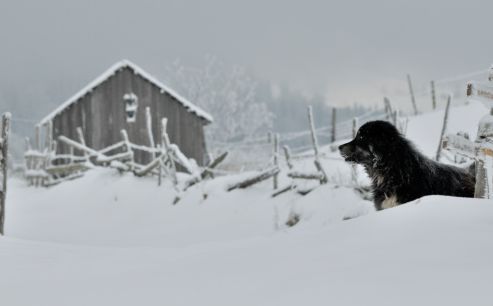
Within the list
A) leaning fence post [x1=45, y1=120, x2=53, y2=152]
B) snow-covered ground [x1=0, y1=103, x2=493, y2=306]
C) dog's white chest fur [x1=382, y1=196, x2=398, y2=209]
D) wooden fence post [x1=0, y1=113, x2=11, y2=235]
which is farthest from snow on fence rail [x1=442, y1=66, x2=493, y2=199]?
leaning fence post [x1=45, y1=120, x2=53, y2=152]

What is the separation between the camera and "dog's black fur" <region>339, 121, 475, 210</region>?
5699 millimetres

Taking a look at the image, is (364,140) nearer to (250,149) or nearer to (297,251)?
(297,251)

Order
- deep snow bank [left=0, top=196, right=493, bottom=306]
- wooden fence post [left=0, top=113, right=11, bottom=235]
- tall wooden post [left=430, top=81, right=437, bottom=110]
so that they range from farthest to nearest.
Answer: tall wooden post [left=430, top=81, right=437, bottom=110] < wooden fence post [left=0, top=113, right=11, bottom=235] < deep snow bank [left=0, top=196, right=493, bottom=306]

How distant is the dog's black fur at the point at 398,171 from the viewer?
5.70m

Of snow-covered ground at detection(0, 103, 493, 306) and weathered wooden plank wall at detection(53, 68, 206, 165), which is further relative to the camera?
weathered wooden plank wall at detection(53, 68, 206, 165)

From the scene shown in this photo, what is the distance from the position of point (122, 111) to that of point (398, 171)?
17747mm

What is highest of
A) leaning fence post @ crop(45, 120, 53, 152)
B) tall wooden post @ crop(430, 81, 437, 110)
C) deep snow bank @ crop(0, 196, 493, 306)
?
tall wooden post @ crop(430, 81, 437, 110)

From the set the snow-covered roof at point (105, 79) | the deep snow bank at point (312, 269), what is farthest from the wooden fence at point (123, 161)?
the deep snow bank at point (312, 269)

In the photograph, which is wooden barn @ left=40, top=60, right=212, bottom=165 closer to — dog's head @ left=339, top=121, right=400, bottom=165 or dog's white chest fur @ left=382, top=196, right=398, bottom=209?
dog's head @ left=339, top=121, right=400, bottom=165

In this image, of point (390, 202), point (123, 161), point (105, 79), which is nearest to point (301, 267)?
point (390, 202)

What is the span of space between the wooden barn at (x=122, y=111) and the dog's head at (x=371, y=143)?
16.1m

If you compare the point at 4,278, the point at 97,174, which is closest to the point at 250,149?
the point at 97,174

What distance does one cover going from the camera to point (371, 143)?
6043mm

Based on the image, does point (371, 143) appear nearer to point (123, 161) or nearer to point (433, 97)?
point (123, 161)
